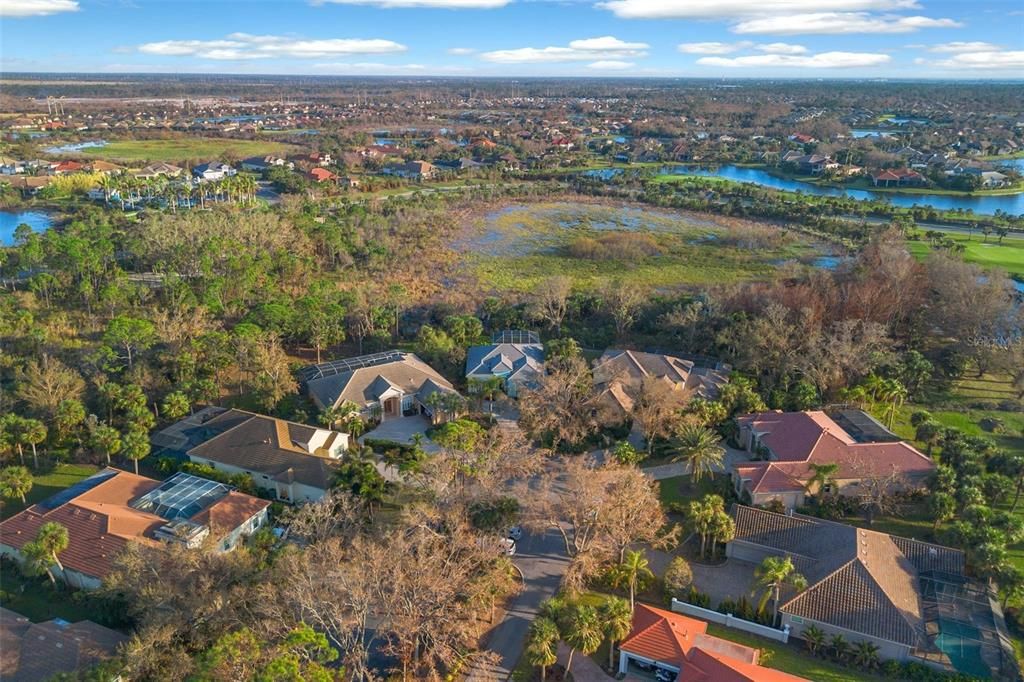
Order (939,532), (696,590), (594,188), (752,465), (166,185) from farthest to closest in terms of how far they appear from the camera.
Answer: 1. (594,188)
2. (166,185)
3. (752,465)
4. (939,532)
5. (696,590)

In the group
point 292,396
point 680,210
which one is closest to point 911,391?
point 292,396

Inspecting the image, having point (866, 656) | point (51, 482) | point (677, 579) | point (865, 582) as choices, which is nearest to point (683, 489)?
point (677, 579)

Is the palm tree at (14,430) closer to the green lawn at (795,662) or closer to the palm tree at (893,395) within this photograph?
the green lawn at (795,662)

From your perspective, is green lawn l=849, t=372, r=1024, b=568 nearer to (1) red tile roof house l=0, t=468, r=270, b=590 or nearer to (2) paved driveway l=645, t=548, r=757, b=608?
(2) paved driveway l=645, t=548, r=757, b=608

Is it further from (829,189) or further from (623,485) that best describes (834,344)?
(829,189)

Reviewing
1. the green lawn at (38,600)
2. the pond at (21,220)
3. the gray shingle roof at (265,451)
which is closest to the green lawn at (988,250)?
the gray shingle roof at (265,451)

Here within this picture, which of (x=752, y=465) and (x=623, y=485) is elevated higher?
(x=623, y=485)

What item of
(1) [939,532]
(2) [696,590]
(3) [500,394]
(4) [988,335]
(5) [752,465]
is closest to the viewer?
(2) [696,590]
